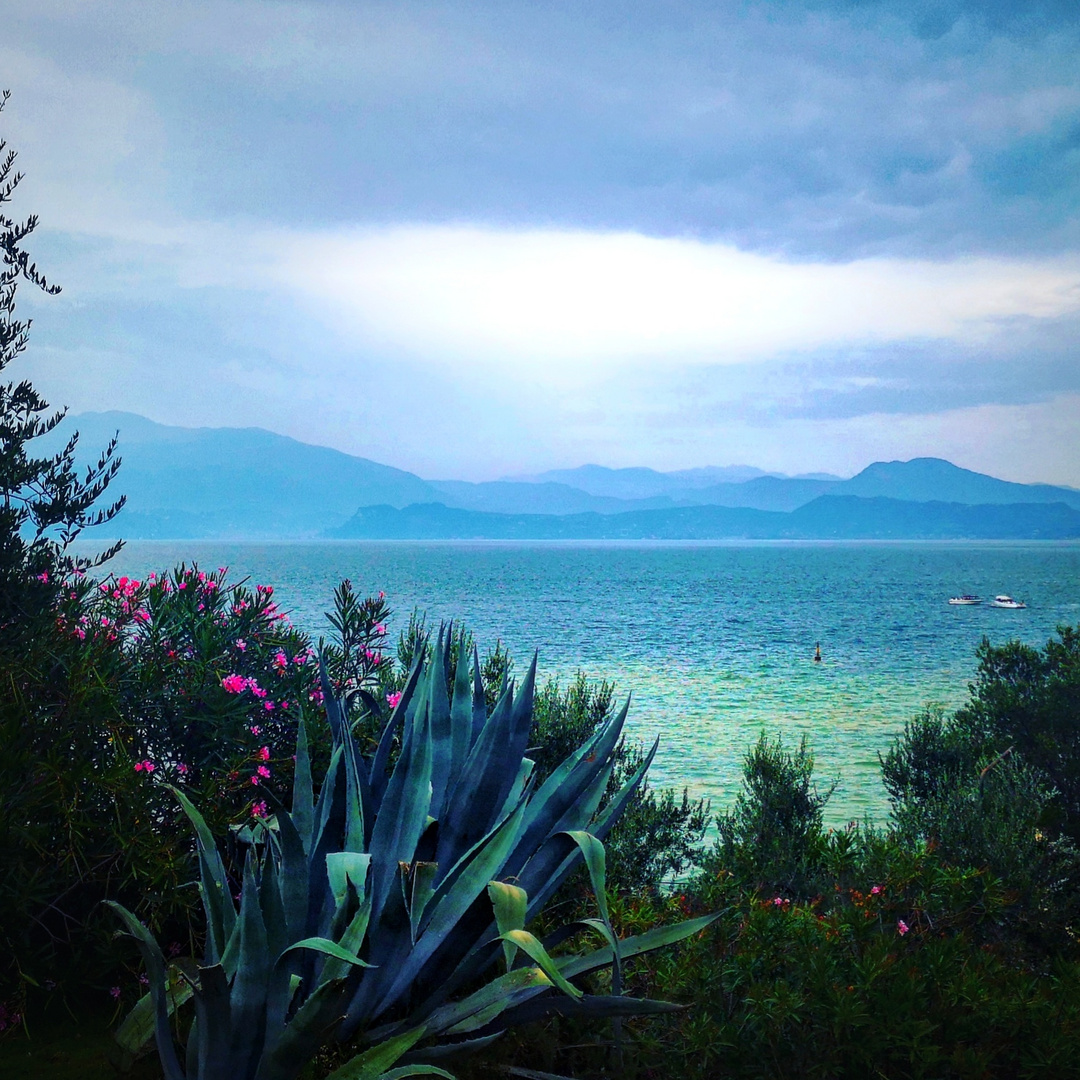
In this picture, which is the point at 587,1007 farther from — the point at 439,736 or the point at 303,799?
the point at 303,799

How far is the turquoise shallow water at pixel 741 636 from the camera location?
→ 104 ft

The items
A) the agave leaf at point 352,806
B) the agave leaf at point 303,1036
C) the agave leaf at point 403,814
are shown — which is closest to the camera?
the agave leaf at point 303,1036

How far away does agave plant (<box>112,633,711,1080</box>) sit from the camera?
8.84 ft

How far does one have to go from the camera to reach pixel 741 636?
66.6 meters

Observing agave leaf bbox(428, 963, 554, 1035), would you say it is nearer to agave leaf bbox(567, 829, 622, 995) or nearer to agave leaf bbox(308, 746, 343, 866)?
agave leaf bbox(567, 829, 622, 995)

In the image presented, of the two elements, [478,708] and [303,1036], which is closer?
[303,1036]

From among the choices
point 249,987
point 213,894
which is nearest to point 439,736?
point 213,894

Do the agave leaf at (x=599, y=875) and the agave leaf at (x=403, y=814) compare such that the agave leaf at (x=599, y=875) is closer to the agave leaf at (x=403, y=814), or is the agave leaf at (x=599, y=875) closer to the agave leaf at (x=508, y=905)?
the agave leaf at (x=508, y=905)

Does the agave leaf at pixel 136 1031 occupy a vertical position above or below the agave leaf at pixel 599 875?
below

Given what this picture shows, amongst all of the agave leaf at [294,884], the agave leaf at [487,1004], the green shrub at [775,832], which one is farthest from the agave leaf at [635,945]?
the green shrub at [775,832]

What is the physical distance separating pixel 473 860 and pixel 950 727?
14303mm

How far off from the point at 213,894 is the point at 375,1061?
819mm

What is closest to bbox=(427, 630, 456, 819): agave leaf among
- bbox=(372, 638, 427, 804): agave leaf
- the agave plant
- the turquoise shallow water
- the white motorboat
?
the agave plant

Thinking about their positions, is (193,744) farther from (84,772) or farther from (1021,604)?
(1021,604)
